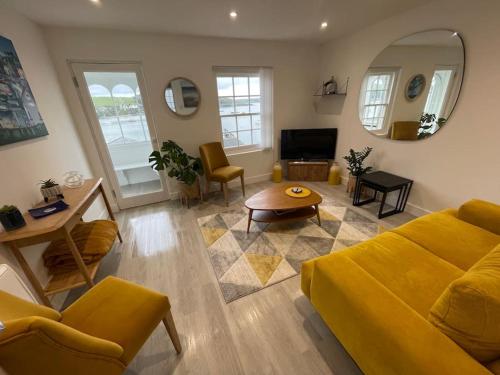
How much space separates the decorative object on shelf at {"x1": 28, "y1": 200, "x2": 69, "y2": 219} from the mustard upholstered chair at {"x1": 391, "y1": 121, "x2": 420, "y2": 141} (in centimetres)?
373

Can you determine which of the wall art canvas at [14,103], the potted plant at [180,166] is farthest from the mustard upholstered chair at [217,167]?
the wall art canvas at [14,103]

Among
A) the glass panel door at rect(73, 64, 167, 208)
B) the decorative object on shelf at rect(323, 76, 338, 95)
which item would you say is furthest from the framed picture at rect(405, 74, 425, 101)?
the glass panel door at rect(73, 64, 167, 208)

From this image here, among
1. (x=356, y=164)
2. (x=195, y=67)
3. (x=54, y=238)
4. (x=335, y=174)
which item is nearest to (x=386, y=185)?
(x=356, y=164)

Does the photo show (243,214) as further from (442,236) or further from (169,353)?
(442,236)

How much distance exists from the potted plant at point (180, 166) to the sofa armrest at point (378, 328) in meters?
2.38

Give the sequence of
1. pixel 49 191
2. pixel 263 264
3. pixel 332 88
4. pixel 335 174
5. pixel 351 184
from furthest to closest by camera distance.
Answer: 1. pixel 335 174
2. pixel 332 88
3. pixel 351 184
4. pixel 263 264
5. pixel 49 191

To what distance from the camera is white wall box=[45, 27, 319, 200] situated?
2.45m

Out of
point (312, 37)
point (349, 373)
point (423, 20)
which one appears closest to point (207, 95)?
point (312, 37)

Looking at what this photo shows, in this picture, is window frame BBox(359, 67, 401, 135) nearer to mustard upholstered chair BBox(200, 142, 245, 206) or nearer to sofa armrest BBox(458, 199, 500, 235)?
Answer: sofa armrest BBox(458, 199, 500, 235)

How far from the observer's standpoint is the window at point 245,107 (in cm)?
337

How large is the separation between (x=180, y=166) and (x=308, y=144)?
Answer: 2.42 metres

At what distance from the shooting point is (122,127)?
288cm

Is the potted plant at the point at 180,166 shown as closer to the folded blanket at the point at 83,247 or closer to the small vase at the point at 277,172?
the folded blanket at the point at 83,247

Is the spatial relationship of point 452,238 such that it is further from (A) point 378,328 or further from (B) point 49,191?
(B) point 49,191
